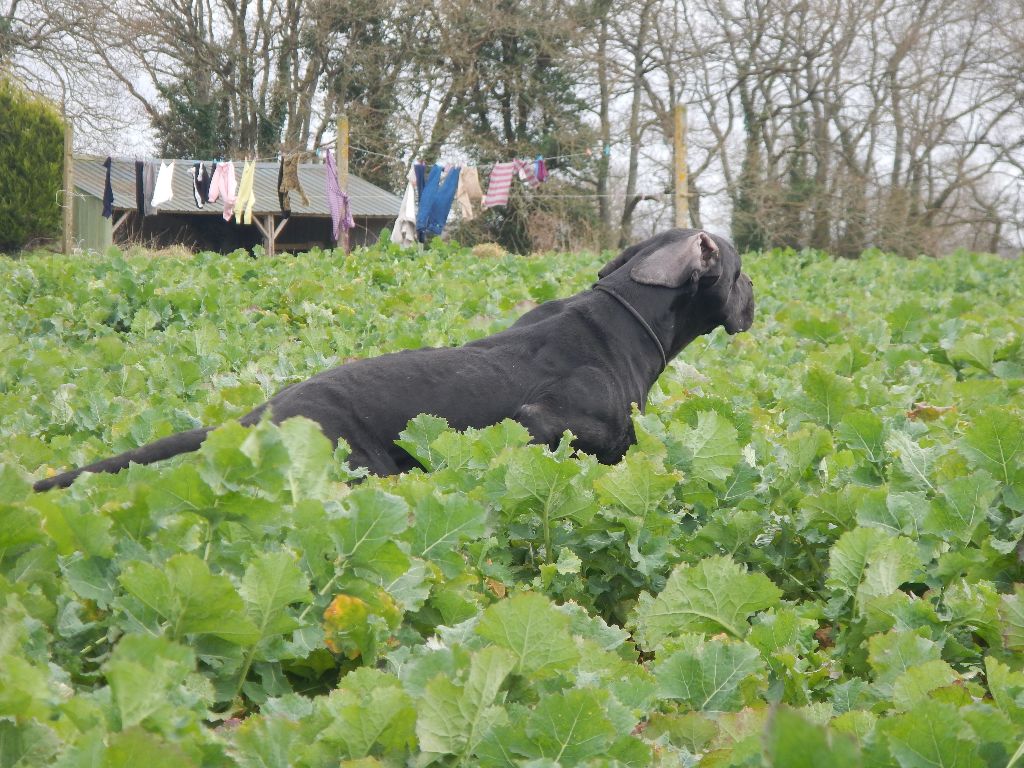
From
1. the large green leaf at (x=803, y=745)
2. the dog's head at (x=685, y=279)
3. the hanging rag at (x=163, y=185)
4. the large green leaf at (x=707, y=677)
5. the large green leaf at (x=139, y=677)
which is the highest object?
the hanging rag at (x=163, y=185)

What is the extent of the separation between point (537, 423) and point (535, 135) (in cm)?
3945

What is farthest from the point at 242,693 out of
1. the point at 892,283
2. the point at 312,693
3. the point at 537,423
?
the point at 892,283

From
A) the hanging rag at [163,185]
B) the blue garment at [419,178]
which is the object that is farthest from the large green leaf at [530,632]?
the hanging rag at [163,185]

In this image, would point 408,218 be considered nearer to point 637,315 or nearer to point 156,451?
point 637,315

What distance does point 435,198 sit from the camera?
86.4ft

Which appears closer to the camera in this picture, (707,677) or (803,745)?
(803,745)

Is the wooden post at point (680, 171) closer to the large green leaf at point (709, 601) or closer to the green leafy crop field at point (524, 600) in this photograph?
the green leafy crop field at point (524, 600)

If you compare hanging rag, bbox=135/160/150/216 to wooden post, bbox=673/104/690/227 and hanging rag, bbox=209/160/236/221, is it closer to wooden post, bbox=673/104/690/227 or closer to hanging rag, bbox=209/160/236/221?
hanging rag, bbox=209/160/236/221

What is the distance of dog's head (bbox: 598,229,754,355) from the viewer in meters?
5.21

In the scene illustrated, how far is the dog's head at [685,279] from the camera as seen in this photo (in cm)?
521

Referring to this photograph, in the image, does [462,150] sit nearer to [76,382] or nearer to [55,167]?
[55,167]

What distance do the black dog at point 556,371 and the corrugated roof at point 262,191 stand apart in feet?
102

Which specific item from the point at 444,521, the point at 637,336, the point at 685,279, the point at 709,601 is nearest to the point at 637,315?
the point at 637,336

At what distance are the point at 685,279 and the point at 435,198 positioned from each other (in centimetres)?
2158
